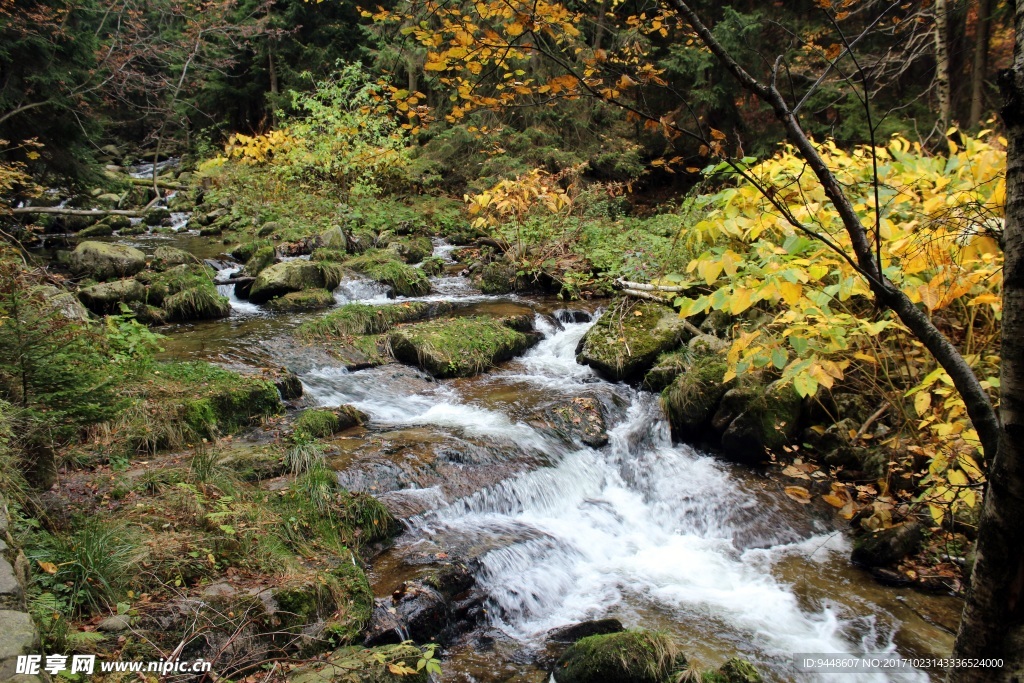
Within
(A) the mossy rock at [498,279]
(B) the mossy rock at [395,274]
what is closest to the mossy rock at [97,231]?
(B) the mossy rock at [395,274]

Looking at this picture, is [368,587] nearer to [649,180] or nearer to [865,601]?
[865,601]

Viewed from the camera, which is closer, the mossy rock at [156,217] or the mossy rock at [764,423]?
the mossy rock at [764,423]

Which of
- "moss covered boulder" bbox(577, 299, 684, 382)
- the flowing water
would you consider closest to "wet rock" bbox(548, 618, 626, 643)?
the flowing water

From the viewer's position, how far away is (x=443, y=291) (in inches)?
464

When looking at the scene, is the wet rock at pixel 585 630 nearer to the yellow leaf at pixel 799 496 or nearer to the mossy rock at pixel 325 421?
the yellow leaf at pixel 799 496

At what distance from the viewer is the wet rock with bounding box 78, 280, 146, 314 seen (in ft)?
30.4

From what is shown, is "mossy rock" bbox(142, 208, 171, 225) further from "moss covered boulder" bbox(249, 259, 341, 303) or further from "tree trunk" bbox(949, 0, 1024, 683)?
"tree trunk" bbox(949, 0, 1024, 683)

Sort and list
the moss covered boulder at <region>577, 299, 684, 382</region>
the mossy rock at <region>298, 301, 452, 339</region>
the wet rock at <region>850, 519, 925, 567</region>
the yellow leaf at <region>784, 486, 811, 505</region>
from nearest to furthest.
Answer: the wet rock at <region>850, 519, 925, 567</region>, the yellow leaf at <region>784, 486, 811, 505</region>, the moss covered boulder at <region>577, 299, 684, 382</region>, the mossy rock at <region>298, 301, 452, 339</region>

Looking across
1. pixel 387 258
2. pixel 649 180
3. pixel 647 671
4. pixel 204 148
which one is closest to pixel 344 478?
pixel 647 671

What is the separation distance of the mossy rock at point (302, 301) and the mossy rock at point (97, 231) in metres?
7.78

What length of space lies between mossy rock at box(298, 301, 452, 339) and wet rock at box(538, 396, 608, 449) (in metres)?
3.50

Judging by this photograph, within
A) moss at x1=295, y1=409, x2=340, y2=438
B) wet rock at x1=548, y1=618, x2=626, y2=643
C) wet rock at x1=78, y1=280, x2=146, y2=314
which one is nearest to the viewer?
wet rock at x1=548, y1=618, x2=626, y2=643

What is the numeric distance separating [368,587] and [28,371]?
268cm

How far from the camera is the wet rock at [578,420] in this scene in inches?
259
